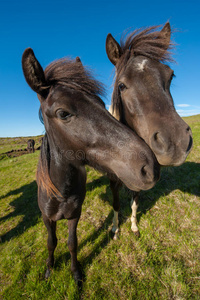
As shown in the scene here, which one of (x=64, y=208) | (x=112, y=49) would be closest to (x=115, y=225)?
(x=64, y=208)

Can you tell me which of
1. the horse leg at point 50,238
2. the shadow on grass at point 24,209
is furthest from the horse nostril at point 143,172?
the shadow on grass at point 24,209

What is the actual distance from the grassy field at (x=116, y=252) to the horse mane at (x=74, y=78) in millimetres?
2336

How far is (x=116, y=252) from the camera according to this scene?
3.04 m

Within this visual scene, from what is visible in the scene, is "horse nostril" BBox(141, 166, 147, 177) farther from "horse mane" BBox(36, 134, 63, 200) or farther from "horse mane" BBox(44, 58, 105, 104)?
"horse mane" BBox(36, 134, 63, 200)

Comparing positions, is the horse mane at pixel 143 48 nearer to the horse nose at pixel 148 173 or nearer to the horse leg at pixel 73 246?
the horse nose at pixel 148 173

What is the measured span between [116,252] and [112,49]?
13.6 ft

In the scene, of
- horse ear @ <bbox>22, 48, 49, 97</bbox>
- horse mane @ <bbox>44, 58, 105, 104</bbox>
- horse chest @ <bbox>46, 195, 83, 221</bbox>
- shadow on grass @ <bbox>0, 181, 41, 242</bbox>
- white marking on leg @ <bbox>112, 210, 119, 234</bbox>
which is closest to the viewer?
horse ear @ <bbox>22, 48, 49, 97</bbox>

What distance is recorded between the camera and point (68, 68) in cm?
187

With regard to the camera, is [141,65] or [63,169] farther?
[141,65]

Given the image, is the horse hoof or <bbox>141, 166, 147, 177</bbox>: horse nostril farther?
the horse hoof

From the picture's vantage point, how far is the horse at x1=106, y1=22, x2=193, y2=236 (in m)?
1.64

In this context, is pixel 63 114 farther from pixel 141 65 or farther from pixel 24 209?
pixel 24 209

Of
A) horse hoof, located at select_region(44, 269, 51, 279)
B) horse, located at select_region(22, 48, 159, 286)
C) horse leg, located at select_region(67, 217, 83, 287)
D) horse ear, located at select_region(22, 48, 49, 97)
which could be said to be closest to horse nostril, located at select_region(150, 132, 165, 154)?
horse, located at select_region(22, 48, 159, 286)

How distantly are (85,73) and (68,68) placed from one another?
0.22 metres
